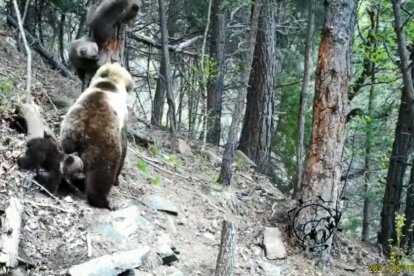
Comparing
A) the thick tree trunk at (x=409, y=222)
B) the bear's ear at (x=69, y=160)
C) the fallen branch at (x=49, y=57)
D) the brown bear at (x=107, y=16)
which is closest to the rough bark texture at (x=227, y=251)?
the bear's ear at (x=69, y=160)

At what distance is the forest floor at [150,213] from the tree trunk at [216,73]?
8.83 feet

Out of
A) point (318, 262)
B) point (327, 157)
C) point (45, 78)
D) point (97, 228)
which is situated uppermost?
point (45, 78)

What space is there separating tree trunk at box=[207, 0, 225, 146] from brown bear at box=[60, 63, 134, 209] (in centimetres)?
Result: 657

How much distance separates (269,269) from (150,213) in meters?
1.75

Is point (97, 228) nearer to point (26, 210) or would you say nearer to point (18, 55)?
point (26, 210)

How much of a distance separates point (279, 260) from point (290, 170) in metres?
7.56

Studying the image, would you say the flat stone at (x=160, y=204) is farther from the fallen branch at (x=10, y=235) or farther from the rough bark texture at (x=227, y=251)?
the fallen branch at (x=10, y=235)

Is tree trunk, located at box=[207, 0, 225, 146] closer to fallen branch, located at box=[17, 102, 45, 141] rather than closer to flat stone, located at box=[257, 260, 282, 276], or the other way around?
flat stone, located at box=[257, 260, 282, 276]

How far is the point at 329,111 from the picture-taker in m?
7.50

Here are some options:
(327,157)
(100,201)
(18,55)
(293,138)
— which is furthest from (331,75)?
(293,138)

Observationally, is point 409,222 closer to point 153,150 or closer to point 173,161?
point 173,161

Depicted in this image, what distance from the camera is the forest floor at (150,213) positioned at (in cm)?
536

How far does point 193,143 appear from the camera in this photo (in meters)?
11.8

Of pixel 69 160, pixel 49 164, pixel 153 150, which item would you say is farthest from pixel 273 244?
pixel 49 164
